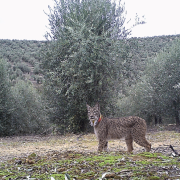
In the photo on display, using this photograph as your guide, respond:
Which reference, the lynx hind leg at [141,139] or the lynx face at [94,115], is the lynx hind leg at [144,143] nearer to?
the lynx hind leg at [141,139]

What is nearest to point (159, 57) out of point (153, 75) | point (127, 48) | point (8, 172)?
point (153, 75)

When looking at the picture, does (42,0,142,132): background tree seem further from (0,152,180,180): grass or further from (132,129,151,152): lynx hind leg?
(0,152,180,180): grass

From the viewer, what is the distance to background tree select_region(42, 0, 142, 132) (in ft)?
45.6

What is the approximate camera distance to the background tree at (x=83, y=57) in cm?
1391

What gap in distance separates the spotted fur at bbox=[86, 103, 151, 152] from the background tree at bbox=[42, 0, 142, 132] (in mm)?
5118

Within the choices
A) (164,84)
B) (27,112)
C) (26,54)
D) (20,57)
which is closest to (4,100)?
(27,112)

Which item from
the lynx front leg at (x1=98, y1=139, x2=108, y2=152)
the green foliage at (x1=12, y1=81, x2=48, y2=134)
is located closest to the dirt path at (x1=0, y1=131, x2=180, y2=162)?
the lynx front leg at (x1=98, y1=139, x2=108, y2=152)

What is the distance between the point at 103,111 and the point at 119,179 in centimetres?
→ 1261

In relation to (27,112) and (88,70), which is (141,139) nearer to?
(88,70)

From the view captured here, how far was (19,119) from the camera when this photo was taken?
877 inches

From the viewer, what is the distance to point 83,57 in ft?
45.0

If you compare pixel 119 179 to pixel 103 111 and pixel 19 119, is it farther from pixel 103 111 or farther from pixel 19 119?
pixel 19 119

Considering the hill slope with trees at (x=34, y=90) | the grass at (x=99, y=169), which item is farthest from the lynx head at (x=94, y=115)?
the hill slope with trees at (x=34, y=90)

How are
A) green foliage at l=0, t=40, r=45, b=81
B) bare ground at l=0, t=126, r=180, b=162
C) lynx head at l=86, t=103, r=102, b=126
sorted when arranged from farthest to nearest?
green foliage at l=0, t=40, r=45, b=81
bare ground at l=0, t=126, r=180, b=162
lynx head at l=86, t=103, r=102, b=126
